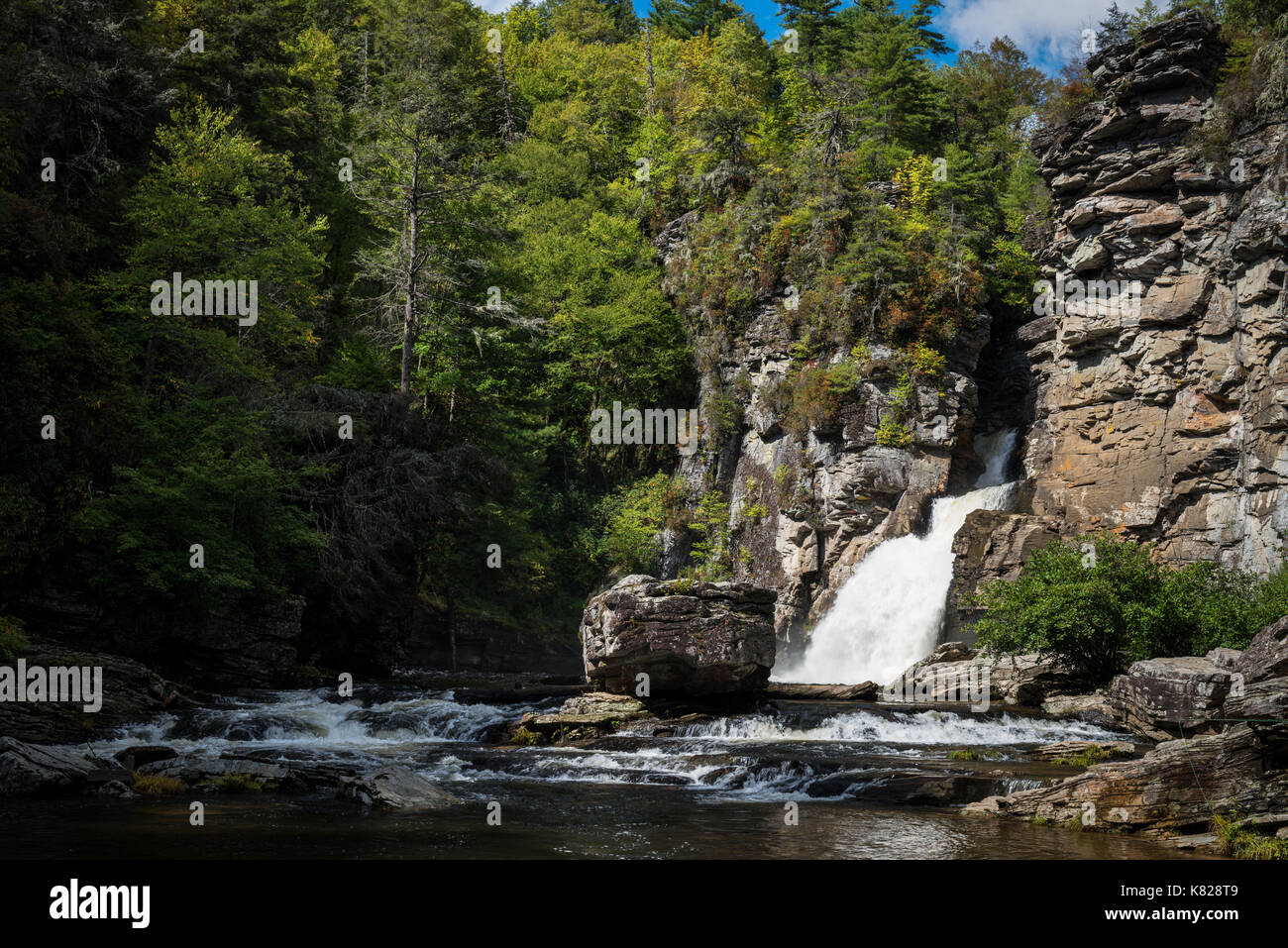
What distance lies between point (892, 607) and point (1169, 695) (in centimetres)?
1429

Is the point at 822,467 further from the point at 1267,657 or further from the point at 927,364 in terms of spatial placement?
the point at 1267,657

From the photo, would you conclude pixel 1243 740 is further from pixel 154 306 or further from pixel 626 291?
pixel 626 291

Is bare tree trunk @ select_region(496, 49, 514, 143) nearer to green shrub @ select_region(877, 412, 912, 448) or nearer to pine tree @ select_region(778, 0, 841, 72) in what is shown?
pine tree @ select_region(778, 0, 841, 72)

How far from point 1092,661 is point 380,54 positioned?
167 feet

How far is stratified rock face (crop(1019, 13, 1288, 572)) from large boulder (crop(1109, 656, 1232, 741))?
10089mm

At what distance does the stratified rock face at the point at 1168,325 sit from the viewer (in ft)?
82.9

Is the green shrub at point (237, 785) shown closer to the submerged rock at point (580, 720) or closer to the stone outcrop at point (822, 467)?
the submerged rock at point (580, 720)

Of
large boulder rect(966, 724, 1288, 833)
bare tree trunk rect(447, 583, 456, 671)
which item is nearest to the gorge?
large boulder rect(966, 724, 1288, 833)

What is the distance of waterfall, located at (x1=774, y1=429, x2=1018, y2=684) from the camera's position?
28688 mm

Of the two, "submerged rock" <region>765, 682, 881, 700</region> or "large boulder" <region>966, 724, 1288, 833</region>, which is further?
"submerged rock" <region>765, 682, 881, 700</region>

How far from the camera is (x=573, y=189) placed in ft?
166

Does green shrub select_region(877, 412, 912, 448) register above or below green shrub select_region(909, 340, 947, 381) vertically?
below

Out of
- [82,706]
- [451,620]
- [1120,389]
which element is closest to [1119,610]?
[1120,389]
